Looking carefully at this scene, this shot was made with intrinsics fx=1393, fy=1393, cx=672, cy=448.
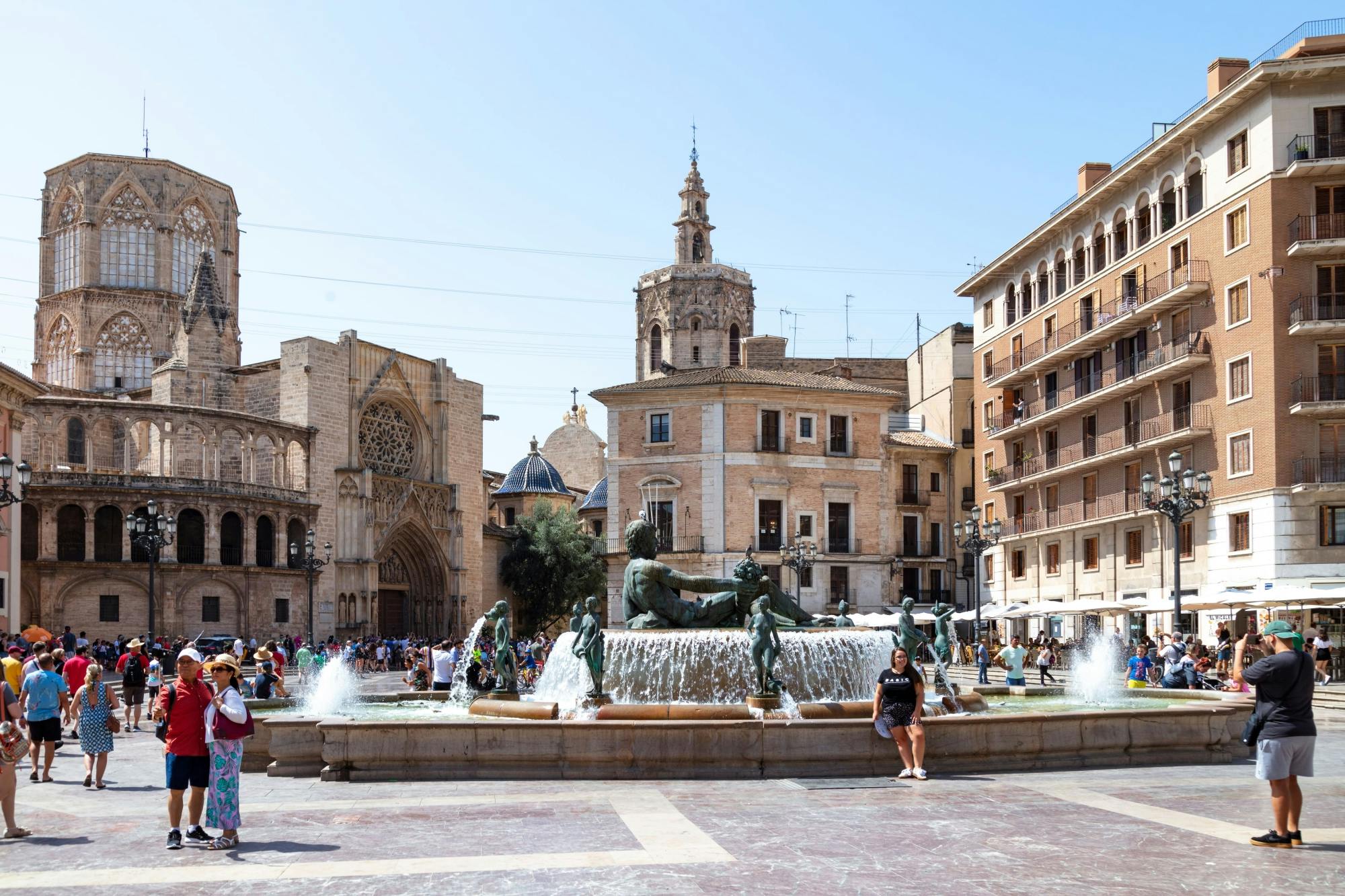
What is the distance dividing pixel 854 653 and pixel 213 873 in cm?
908

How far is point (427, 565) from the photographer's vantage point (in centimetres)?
6450

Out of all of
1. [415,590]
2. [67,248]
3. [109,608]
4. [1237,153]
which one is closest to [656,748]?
[1237,153]

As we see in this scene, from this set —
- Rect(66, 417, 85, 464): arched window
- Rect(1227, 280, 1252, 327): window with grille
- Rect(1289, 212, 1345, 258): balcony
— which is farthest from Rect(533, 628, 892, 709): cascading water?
Rect(66, 417, 85, 464): arched window

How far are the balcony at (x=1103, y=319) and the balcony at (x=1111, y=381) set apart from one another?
0.98m

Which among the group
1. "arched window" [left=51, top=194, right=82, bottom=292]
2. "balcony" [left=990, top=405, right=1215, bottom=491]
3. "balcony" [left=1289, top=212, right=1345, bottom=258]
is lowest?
"balcony" [left=990, top=405, right=1215, bottom=491]

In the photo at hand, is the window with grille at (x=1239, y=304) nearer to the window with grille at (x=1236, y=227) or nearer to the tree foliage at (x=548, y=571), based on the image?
the window with grille at (x=1236, y=227)

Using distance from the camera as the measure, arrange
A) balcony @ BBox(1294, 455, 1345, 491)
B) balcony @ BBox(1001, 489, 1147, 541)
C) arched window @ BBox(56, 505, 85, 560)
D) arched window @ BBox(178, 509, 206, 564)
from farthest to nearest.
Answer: arched window @ BBox(178, 509, 206, 564) → arched window @ BBox(56, 505, 85, 560) → balcony @ BBox(1001, 489, 1147, 541) → balcony @ BBox(1294, 455, 1345, 491)

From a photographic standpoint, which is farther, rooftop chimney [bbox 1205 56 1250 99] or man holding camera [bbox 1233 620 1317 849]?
rooftop chimney [bbox 1205 56 1250 99]

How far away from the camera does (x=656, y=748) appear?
13.0 m

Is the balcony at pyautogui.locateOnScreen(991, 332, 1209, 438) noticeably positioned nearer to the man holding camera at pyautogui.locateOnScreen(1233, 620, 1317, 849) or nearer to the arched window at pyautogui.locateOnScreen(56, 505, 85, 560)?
the man holding camera at pyautogui.locateOnScreen(1233, 620, 1317, 849)

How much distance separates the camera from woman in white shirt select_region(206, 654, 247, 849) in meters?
9.72

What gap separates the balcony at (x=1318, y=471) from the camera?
107 feet

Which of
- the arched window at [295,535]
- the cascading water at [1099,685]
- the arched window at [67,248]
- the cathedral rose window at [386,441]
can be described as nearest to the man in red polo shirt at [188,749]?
the cascading water at [1099,685]

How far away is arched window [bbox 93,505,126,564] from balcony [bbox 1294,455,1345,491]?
3896 cm
